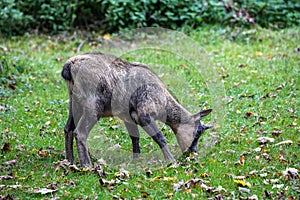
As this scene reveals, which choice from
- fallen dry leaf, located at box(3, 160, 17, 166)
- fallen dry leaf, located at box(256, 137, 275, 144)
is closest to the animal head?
fallen dry leaf, located at box(256, 137, 275, 144)

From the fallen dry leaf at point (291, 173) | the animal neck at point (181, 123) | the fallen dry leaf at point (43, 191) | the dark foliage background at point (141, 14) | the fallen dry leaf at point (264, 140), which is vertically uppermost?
the dark foliage background at point (141, 14)

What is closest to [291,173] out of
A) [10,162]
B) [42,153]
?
[42,153]

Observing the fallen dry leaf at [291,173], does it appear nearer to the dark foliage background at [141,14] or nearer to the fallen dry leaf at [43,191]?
the fallen dry leaf at [43,191]

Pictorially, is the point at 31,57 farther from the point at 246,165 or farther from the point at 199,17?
the point at 246,165

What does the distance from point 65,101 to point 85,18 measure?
479 cm

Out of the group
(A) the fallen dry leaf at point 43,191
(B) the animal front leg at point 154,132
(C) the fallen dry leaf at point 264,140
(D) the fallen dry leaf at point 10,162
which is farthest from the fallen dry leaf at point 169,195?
(D) the fallen dry leaf at point 10,162

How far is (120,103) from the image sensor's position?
22.4ft

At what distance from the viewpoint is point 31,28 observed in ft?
44.4

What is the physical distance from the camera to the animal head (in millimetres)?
7023

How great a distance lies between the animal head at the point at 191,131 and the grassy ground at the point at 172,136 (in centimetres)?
16

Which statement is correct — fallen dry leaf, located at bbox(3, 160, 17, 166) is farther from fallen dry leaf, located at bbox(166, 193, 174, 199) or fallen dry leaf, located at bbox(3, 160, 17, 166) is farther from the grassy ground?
fallen dry leaf, located at bbox(166, 193, 174, 199)

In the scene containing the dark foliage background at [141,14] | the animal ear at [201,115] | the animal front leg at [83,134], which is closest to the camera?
the animal front leg at [83,134]

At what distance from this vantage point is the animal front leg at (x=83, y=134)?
6.56 m

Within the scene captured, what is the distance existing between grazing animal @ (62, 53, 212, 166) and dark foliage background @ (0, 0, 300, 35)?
6214 millimetres
